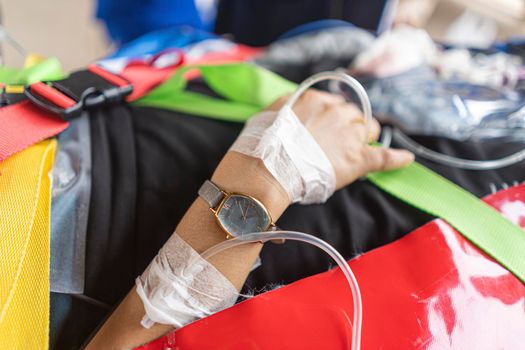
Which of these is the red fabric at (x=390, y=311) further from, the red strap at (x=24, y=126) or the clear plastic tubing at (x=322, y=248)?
the red strap at (x=24, y=126)

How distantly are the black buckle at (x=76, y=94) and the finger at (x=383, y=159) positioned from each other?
41 cm

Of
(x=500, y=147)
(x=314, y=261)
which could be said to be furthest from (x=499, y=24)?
(x=314, y=261)

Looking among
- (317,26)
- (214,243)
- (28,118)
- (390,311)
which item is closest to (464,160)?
(390,311)

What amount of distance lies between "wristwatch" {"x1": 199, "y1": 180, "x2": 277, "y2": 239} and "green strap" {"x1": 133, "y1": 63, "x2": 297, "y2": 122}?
28 centimetres

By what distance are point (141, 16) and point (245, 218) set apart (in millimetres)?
933

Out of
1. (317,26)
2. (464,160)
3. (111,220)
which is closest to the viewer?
(111,220)

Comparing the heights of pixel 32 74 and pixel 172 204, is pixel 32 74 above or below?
above

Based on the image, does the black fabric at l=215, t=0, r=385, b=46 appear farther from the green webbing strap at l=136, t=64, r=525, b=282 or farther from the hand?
the hand

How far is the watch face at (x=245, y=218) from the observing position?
0.49 m

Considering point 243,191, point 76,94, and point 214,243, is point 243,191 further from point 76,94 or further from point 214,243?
point 76,94

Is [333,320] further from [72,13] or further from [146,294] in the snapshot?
[72,13]

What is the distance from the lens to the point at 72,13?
1.97 metres

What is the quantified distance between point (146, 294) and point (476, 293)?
0.38 m

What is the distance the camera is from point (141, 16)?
1216 millimetres
